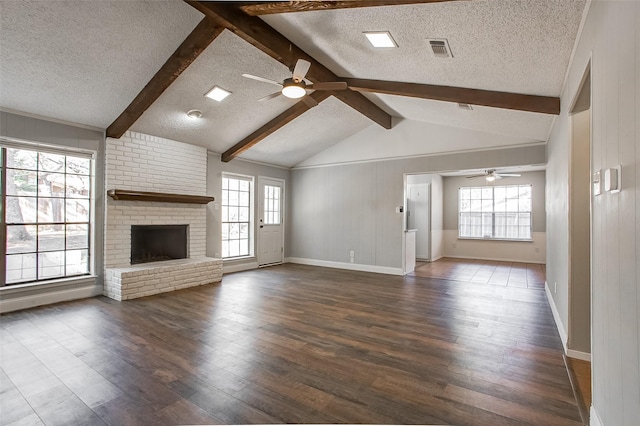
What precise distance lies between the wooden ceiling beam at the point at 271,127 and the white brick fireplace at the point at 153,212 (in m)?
0.56

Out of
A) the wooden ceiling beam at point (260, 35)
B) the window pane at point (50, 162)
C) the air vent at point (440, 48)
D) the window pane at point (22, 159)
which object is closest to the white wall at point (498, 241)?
the wooden ceiling beam at point (260, 35)

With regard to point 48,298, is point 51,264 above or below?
above

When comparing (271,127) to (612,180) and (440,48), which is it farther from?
(612,180)

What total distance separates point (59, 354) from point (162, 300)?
174 cm

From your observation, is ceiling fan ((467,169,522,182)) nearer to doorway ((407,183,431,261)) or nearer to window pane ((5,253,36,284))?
doorway ((407,183,431,261))

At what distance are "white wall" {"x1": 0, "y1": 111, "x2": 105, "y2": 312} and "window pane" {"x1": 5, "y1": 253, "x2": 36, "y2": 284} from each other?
140 millimetres

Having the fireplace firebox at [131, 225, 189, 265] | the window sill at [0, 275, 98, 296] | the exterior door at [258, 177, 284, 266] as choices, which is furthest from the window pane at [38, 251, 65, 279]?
the exterior door at [258, 177, 284, 266]

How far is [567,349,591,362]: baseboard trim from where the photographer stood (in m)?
2.71

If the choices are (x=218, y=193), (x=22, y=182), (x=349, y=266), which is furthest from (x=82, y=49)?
(x=349, y=266)

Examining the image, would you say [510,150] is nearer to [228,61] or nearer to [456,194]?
[456,194]

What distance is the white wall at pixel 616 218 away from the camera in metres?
1.24

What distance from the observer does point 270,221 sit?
789 centimetres

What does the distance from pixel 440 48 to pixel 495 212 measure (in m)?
7.36

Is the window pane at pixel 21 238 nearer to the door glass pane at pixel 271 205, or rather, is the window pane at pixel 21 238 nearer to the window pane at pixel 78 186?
the window pane at pixel 78 186
